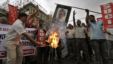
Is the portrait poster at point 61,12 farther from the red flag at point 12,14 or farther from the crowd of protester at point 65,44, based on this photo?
the red flag at point 12,14

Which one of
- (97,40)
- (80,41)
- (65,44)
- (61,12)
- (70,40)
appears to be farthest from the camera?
(70,40)

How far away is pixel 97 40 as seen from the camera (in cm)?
1092

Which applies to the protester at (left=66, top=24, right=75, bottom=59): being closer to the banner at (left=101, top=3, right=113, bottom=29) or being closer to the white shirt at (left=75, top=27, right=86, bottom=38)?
the white shirt at (left=75, top=27, right=86, bottom=38)

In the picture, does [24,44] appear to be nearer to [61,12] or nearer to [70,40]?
[61,12]

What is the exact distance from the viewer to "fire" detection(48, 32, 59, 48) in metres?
11.5

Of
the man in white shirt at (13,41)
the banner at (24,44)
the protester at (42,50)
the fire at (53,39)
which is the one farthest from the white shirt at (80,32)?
the man in white shirt at (13,41)

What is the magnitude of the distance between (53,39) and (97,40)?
5.63 feet

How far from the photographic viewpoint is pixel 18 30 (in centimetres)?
831

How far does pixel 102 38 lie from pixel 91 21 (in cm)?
76

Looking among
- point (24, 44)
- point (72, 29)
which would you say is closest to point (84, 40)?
point (72, 29)

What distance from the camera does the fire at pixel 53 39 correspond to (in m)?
11.5

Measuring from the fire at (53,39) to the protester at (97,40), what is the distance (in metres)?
1.46

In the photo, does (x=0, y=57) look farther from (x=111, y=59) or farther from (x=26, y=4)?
(x=26, y=4)

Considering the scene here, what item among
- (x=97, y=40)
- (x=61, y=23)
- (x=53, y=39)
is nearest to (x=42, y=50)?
(x=53, y=39)
